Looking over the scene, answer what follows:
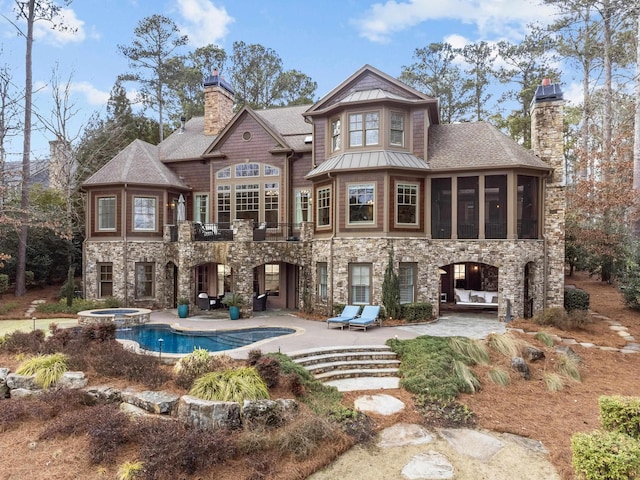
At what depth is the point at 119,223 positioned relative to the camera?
18.6 meters

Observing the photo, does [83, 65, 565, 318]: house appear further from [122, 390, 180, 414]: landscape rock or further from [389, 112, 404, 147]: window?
[122, 390, 180, 414]: landscape rock

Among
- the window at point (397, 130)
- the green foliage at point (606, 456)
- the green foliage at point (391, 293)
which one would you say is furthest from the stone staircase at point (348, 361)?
the window at point (397, 130)

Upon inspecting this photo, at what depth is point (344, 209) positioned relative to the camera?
1554 centimetres

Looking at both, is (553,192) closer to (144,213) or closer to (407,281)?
(407,281)

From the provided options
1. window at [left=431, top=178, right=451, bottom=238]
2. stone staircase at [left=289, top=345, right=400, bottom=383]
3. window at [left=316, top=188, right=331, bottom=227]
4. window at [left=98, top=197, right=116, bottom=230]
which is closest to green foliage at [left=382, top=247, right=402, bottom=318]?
window at [left=431, top=178, right=451, bottom=238]

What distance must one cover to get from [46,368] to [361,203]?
11.1m

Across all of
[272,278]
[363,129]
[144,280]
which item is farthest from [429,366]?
[144,280]

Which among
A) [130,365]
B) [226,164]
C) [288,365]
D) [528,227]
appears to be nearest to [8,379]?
[130,365]

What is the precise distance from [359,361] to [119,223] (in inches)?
554

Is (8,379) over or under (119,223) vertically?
under

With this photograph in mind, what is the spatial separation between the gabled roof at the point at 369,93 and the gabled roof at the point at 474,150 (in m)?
1.35

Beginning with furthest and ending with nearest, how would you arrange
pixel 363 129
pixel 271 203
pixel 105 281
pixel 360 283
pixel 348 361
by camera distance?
pixel 271 203 → pixel 105 281 → pixel 363 129 → pixel 360 283 → pixel 348 361

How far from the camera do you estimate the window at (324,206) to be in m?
16.3

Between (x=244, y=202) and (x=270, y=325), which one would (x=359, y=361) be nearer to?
(x=270, y=325)
